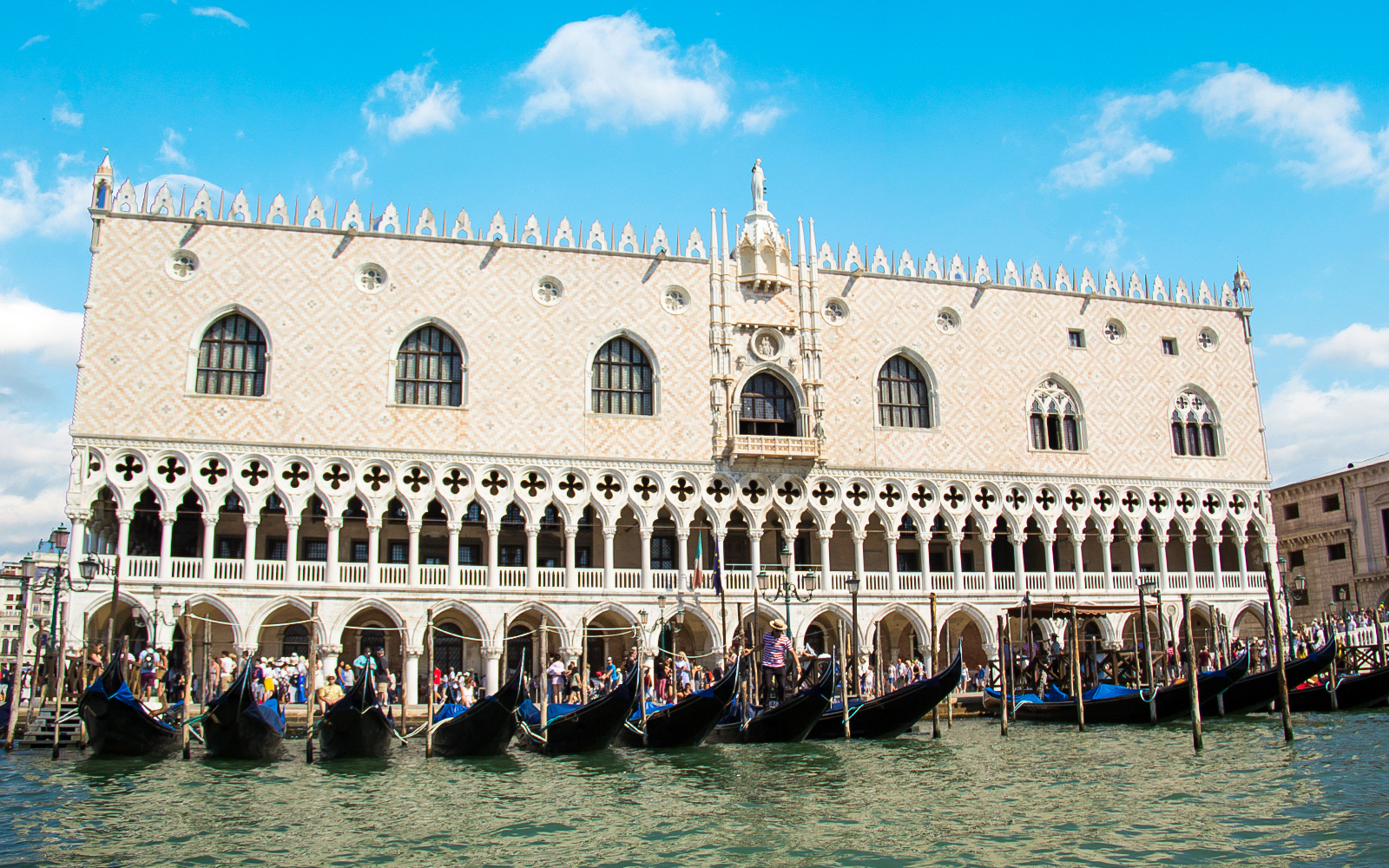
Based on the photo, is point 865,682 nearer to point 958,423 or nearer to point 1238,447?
point 958,423

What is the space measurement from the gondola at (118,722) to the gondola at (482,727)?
294 cm

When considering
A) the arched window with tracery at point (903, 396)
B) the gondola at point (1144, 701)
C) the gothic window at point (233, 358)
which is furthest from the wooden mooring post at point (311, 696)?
the arched window with tracery at point (903, 396)

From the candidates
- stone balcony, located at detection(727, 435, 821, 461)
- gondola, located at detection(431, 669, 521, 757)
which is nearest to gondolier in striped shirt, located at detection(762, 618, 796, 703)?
gondola, located at detection(431, 669, 521, 757)

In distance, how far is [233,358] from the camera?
19.7 meters

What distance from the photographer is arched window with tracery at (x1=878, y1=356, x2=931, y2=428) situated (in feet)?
73.4

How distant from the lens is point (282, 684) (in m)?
17.2

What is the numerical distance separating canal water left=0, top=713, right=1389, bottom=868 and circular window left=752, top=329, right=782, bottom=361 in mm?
9814

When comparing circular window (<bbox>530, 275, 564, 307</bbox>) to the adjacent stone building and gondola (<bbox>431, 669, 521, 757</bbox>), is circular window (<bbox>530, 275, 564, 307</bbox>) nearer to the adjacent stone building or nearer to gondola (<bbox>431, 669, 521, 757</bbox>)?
gondola (<bbox>431, 669, 521, 757</bbox>)

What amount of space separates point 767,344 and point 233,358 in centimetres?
932

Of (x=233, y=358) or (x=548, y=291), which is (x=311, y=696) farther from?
(x=548, y=291)

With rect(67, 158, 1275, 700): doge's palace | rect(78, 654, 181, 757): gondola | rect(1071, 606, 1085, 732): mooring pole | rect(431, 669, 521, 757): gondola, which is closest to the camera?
rect(78, 654, 181, 757): gondola

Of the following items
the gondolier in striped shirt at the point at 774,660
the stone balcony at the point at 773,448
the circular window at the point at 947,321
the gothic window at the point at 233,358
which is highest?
the circular window at the point at 947,321

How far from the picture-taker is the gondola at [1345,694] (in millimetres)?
16953

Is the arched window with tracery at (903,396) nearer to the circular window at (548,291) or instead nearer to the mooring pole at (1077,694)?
the circular window at (548,291)
